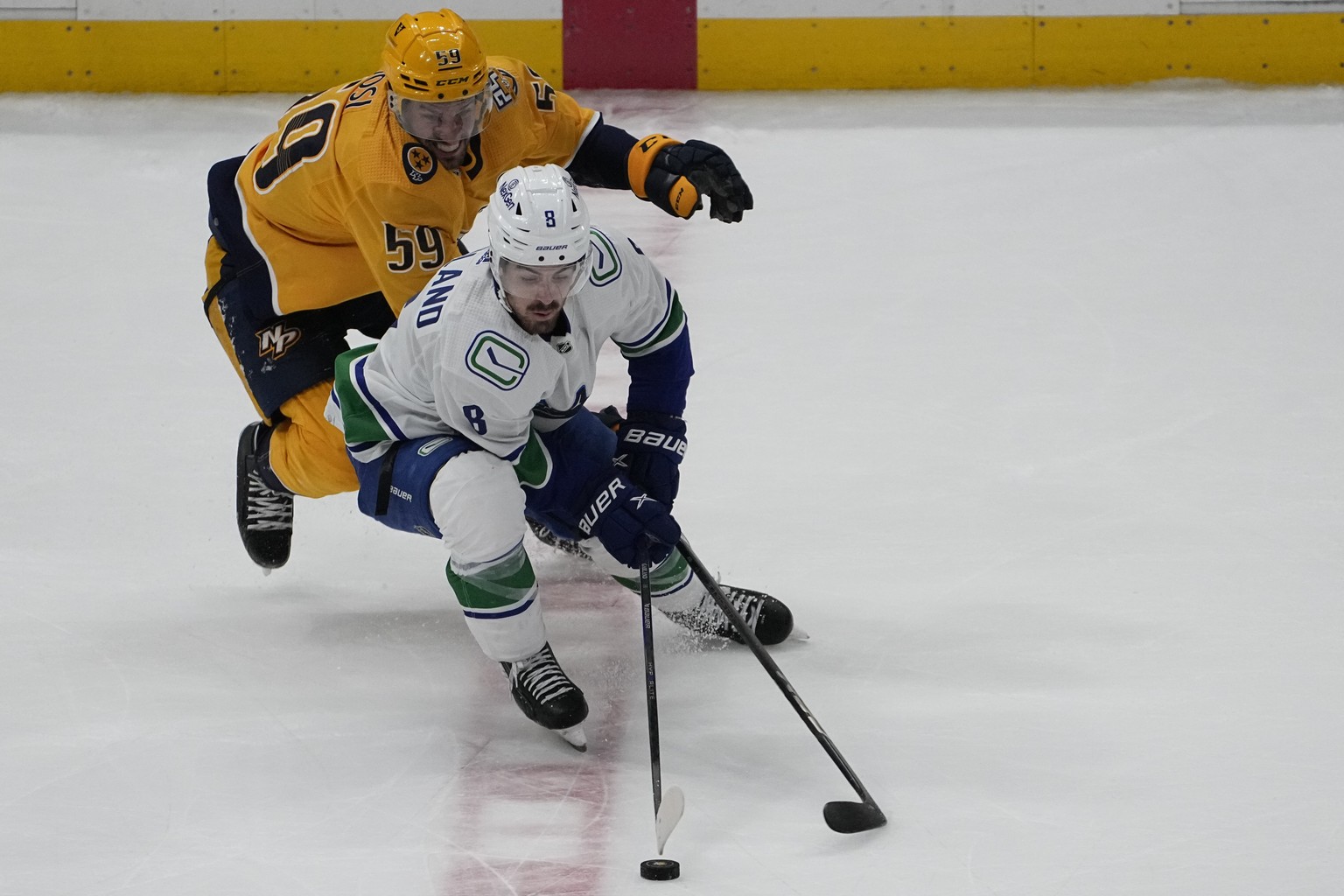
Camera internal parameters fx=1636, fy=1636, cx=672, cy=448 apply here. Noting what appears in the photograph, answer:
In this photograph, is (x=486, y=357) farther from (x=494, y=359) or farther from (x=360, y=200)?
(x=360, y=200)

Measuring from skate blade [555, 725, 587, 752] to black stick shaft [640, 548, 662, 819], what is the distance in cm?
13

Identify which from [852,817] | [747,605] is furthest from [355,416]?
[852,817]

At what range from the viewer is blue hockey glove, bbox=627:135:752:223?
304 cm

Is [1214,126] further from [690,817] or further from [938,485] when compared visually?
[690,817]

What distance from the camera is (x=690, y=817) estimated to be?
8.09ft

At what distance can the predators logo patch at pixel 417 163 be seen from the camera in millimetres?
2990

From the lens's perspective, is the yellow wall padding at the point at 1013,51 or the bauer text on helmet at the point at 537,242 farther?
the yellow wall padding at the point at 1013,51

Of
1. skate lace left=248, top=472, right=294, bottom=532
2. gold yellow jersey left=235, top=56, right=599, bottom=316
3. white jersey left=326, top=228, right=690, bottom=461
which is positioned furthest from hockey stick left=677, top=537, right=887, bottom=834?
skate lace left=248, top=472, right=294, bottom=532

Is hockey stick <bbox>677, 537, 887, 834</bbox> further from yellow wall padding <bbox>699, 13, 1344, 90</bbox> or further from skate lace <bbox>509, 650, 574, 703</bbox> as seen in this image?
yellow wall padding <bbox>699, 13, 1344, 90</bbox>

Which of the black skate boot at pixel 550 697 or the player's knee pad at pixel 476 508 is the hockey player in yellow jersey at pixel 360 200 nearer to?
the player's knee pad at pixel 476 508

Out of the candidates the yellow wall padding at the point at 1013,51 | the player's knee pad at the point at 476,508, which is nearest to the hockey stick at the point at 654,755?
the player's knee pad at the point at 476,508

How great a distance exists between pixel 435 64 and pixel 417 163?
185 mm

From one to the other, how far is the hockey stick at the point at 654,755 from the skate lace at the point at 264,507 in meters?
0.83

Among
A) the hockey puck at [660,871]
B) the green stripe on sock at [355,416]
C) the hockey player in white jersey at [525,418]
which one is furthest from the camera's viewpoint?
the green stripe on sock at [355,416]
